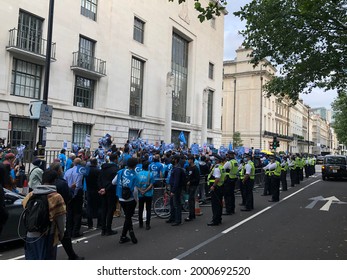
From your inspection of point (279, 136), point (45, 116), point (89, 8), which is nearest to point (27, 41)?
point (89, 8)

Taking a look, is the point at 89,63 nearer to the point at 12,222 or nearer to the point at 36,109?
the point at 36,109

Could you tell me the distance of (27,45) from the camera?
1864 centimetres

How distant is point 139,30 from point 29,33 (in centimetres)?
1128

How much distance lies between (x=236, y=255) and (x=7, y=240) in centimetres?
439

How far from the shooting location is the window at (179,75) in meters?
34.1

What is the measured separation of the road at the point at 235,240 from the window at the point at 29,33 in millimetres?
13623

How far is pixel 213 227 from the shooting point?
8.67 metres

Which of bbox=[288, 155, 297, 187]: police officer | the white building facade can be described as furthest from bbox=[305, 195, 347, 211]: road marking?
the white building facade

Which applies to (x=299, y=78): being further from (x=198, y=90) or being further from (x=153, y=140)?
(x=198, y=90)

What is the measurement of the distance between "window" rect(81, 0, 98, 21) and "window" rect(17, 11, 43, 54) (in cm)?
386

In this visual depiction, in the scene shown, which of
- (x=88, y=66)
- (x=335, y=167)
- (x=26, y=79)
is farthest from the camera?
(x=335, y=167)

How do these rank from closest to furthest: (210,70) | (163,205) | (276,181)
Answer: (163,205), (276,181), (210,70)

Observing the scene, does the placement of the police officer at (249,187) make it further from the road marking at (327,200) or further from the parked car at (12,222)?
the parked car at (12,222)

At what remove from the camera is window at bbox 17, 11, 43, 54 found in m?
18.5
